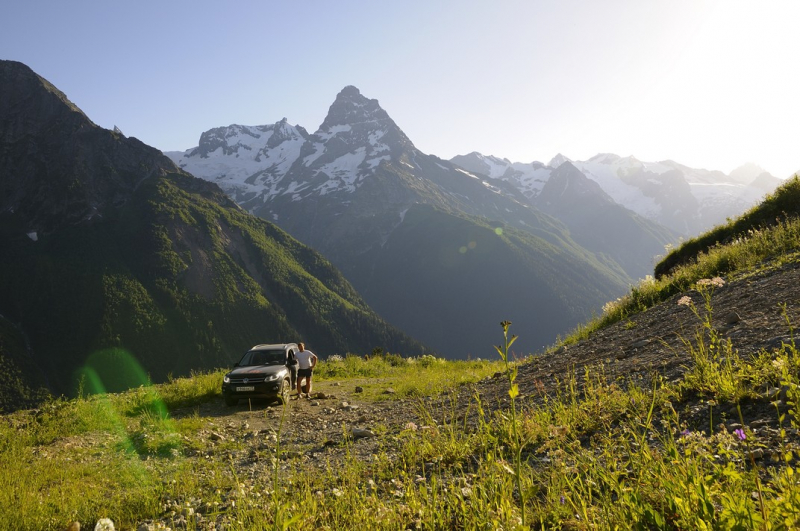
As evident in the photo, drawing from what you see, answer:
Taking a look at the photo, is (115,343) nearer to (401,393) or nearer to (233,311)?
(233,311)

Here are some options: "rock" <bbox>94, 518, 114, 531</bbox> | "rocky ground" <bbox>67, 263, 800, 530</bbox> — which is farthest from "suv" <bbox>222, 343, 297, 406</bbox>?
"rock" <bbox>94, 518, 114, 531</bbox>

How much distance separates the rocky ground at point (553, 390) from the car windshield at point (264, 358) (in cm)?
324

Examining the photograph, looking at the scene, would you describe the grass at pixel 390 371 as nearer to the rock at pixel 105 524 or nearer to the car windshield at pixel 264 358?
the car windshield at pixel 264 358

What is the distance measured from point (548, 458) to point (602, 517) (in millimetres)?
1958

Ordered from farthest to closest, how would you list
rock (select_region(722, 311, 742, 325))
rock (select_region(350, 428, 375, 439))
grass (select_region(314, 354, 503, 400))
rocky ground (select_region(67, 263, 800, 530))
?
grass (select_region(314, 354, 503, 400))
rock (select_region(350, 428, 375, 439))
rock (select_region(722, 311, 742, 325))
rocky ground (select_region(67, 263, 800, 530))

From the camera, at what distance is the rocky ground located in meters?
5.60

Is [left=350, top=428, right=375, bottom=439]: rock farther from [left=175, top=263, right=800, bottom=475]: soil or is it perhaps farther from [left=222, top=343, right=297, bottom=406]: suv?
[left=222, top=343, right=297, bottom=406]: suv

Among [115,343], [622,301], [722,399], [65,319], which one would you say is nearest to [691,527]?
[722,399]

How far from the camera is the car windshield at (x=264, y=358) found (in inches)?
677

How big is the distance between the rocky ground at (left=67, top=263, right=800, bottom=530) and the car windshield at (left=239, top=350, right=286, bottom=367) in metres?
3.24

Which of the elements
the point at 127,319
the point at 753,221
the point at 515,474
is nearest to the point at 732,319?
the point at 515,474

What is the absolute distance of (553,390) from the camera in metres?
7.72

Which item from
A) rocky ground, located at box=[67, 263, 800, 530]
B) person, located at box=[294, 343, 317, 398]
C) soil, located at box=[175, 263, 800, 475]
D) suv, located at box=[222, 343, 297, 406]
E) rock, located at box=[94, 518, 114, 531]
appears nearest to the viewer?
rock, located at box=[94, 518, 114, 531]

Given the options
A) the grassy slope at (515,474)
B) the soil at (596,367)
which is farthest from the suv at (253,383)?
the grassy slope at (515,474)
